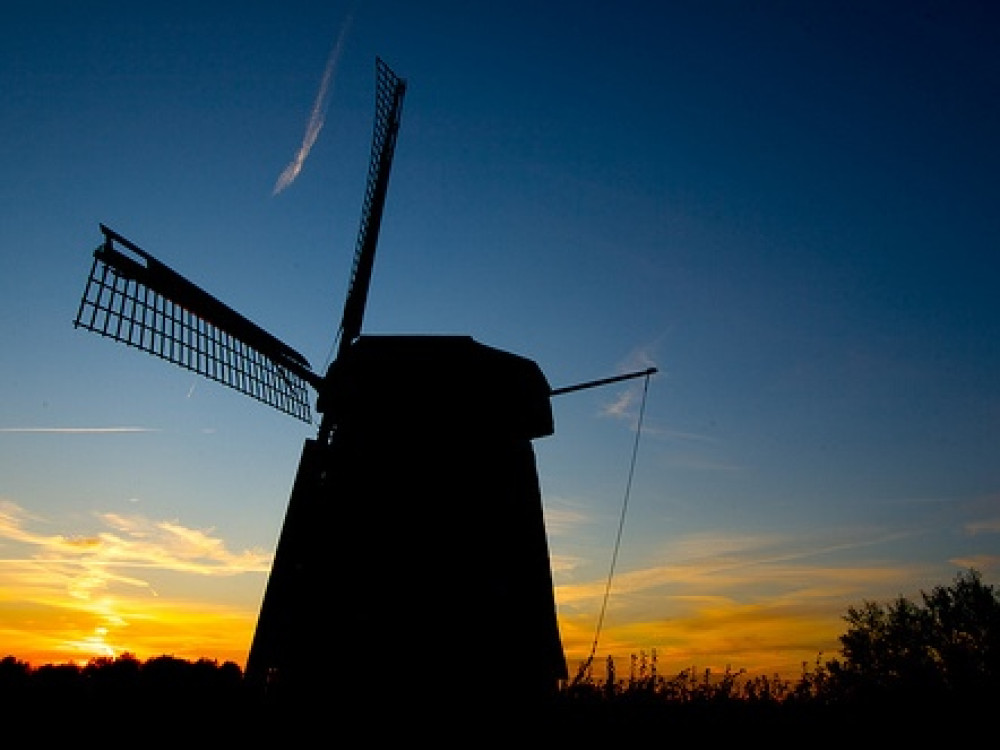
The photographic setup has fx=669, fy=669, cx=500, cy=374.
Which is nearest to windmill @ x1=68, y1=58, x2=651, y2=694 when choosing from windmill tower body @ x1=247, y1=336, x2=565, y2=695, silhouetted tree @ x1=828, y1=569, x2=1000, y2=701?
windmill tower body @ x1=247, y1=336, x2=565, y2=695

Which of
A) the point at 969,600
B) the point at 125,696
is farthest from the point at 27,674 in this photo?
the point at 969,600

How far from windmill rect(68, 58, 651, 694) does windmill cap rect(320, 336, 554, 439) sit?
2 centimetres

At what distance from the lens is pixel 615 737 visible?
699cm

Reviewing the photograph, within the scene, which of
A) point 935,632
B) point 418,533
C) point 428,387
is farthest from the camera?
point 935,632

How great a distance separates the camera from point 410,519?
7.33 m

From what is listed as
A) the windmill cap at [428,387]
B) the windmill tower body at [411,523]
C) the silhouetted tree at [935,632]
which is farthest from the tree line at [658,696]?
the silhouetted tree at [935,632]

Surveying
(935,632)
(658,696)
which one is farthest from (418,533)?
(935,632)

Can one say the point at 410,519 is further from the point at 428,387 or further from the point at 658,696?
the point at 658,696

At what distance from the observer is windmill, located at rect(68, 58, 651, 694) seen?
22.9 ft

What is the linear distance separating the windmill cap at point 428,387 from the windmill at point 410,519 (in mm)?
17

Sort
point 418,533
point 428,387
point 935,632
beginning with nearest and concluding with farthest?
point 418,533, point 428,387, point 935,632

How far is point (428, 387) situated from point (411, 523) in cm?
157

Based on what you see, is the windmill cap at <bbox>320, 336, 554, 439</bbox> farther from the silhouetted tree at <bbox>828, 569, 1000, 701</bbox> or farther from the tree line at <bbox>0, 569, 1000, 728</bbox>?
the silhouetted tree at <bbox>828, 569, 1000, 701</bbox>

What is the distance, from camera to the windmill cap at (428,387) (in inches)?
307
